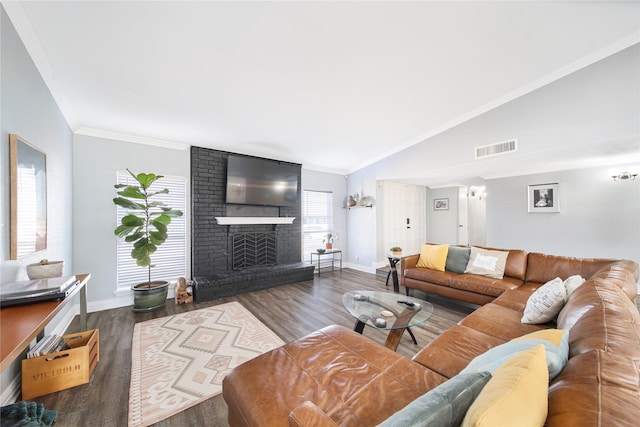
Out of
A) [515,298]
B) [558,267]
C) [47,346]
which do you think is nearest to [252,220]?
[47,346]

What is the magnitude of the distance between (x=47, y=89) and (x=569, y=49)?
5.38 metres

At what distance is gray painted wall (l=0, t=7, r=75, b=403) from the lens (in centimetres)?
154

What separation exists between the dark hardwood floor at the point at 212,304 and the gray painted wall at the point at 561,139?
2093 mm

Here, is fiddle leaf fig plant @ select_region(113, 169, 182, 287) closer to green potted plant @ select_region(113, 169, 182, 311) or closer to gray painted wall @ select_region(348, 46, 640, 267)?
green potted plant @ select_region(113, 169, 182, 311)

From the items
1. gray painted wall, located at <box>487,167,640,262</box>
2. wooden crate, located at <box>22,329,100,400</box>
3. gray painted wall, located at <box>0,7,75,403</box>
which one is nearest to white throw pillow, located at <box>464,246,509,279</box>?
gray painted wall, located at <box>487,167,640,262</box>

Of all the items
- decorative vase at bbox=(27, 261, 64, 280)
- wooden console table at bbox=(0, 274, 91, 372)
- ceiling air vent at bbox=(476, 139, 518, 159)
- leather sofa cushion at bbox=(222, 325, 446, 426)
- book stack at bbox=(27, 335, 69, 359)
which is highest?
ceiling air vent at bbox=(476, 139, 518, 159)

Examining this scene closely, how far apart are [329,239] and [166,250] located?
3.32m

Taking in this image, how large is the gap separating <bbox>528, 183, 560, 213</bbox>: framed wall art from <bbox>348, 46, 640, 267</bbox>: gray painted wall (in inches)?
5.8

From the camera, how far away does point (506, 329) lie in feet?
5.97

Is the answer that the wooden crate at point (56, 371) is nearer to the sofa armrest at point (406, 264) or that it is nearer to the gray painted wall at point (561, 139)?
the sofa armrest at point (406, 264)

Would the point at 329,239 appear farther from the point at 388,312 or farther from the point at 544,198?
the point at 544,198

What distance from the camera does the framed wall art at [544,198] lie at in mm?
4473

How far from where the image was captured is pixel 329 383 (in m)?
1.20

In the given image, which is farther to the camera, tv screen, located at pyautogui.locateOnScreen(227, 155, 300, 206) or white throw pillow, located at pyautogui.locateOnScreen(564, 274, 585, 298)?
tv screen, located at pyautogui.locateOnScreen(227, 155, 300, 206)
